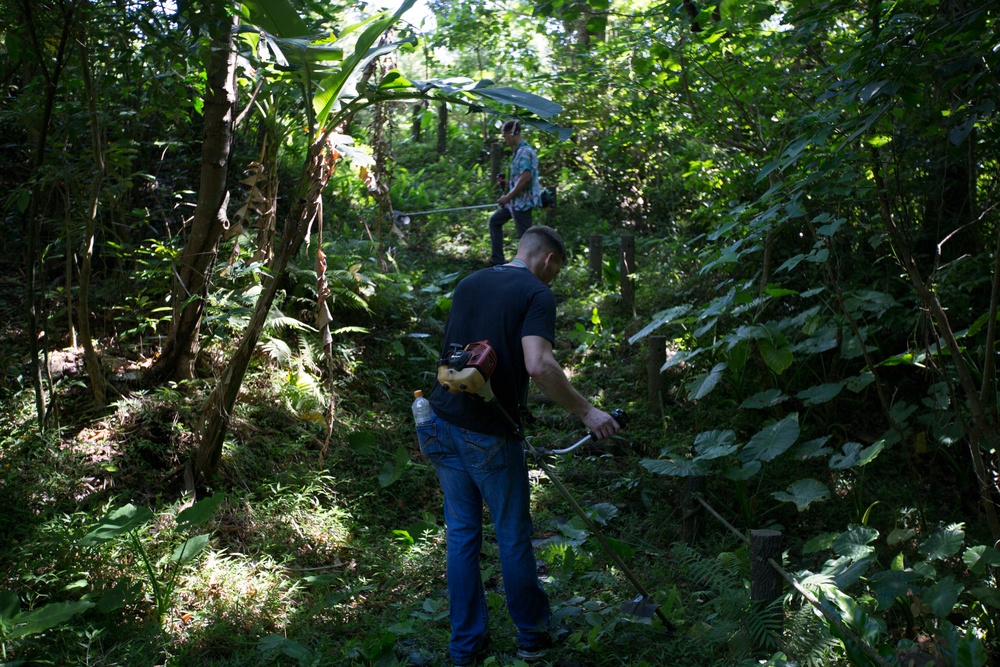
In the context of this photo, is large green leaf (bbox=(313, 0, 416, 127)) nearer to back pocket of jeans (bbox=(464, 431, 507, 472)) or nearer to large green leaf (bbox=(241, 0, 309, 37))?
large green leaf (bbox=(241, 0, 309, 37))

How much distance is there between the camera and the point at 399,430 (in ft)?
20.2

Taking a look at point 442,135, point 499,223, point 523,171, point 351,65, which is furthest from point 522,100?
point 442,135

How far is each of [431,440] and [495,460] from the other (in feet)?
1.15

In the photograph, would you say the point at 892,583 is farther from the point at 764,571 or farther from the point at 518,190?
the point at 518,190

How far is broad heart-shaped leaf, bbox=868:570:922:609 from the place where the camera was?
11.7 ft

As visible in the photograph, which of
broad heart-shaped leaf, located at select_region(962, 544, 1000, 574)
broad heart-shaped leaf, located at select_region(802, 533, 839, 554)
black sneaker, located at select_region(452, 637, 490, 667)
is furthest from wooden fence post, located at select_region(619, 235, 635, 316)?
black sneaker, located at select_region(452, 637, 490, 667)

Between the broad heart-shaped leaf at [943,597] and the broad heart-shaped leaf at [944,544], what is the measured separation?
0.67 ft

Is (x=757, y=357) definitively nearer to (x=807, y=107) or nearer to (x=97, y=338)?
(x=807, y=107)

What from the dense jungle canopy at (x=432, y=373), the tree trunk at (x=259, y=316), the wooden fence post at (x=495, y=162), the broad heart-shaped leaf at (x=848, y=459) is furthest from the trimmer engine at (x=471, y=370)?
the wooden fence post at (x=495, y=162)

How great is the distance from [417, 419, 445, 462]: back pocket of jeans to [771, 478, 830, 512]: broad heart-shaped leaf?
7.22 ft

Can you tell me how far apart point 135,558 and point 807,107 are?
535 cm

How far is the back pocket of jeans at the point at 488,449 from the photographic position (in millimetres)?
3451

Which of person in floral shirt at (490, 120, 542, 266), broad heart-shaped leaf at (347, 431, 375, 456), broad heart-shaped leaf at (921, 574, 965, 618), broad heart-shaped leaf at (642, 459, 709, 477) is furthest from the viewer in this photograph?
person in floral shirt at (490, 120, 542, 266)

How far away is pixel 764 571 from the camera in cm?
334
